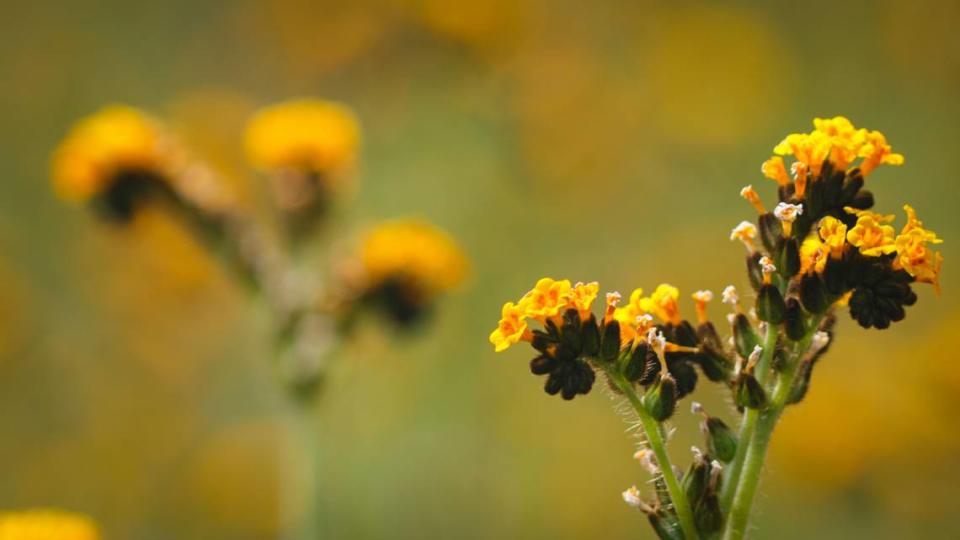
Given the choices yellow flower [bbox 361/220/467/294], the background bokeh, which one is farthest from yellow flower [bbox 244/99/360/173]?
the background bokeh

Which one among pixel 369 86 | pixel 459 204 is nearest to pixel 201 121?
pixel 369 86

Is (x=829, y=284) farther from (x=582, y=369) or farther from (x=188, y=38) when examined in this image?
(x=188, y=38)

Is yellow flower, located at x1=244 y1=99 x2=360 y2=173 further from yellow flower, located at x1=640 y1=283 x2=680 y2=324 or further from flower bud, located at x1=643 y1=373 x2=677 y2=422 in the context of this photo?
flower bud, located at x1=643 y1=373 x2=677 y2=422

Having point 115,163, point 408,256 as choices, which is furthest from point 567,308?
point 115,163

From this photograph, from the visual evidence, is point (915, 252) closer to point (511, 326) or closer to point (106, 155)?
point (511, 326)

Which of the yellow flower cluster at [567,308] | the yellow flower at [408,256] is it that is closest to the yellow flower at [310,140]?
the yellow flower at [408,256]

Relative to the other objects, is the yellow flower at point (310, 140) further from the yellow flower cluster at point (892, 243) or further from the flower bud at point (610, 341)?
the yellow flower cluster at point (892, 243)
